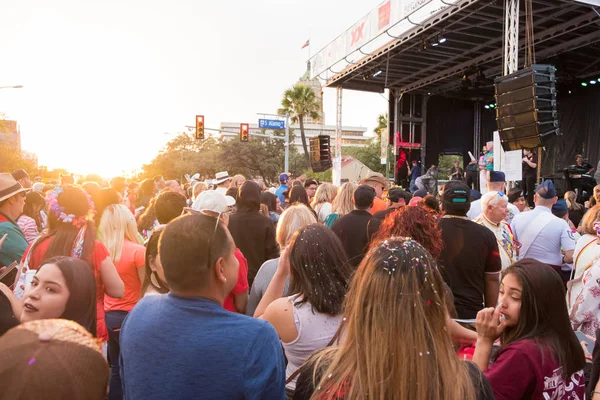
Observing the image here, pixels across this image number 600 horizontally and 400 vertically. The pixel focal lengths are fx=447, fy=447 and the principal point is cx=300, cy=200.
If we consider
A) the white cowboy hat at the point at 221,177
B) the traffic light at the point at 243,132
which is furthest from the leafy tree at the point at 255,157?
the white cowboy hat at the point at 221,177

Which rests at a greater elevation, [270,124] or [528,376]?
[270,124]

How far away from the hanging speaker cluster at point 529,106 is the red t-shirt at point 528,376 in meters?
7.36

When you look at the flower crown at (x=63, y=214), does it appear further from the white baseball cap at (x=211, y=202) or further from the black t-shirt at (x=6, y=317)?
the black t-shirt at (x=6, y=317)

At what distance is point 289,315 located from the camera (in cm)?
217

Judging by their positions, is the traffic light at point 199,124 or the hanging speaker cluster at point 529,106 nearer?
the hanging speaker cluster at point 529,106

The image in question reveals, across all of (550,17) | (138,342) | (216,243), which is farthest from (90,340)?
(550,17)

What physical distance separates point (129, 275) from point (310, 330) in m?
1.83

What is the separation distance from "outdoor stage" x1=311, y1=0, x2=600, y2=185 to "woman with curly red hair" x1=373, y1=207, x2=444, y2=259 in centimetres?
744

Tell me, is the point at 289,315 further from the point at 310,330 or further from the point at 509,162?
the point at 509,162

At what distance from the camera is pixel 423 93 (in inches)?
725

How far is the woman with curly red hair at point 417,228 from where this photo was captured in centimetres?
328

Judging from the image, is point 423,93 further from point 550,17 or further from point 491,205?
point 491,205

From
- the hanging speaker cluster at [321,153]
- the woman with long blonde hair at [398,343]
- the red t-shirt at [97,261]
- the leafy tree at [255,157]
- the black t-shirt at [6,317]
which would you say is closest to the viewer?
the woman with long blonde hair at [398,343]

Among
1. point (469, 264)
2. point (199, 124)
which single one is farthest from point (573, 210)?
point (199, 124)
